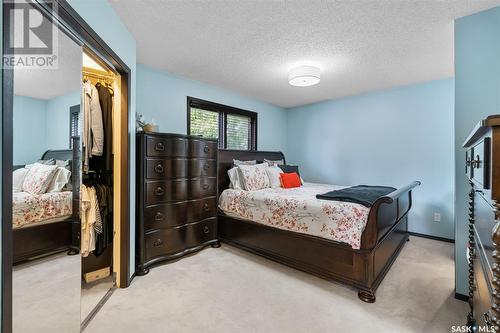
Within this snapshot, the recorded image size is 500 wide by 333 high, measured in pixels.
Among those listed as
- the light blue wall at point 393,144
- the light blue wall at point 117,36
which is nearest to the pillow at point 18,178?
the light blue wall at point 117,36

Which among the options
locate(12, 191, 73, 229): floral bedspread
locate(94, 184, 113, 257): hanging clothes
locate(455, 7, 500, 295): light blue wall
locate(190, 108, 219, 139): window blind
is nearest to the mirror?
locate(12, 191, 73, 229): floral bedspread

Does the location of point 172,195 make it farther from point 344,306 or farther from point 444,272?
point 444,272

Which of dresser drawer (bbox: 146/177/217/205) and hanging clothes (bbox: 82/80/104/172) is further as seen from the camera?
dresser drawer (bbox: 146/177/217/205)

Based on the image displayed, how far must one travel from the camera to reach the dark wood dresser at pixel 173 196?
2.32 metres

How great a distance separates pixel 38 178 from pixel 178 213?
4.95 ft

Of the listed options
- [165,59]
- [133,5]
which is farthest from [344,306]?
[165,59]

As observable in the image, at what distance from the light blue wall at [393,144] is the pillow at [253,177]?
5.82 ft

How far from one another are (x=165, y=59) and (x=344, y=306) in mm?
3212

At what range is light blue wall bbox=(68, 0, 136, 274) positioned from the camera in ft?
4.78

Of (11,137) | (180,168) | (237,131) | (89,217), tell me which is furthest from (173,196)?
(237,131)

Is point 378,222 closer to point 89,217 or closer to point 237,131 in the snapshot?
point 89,217

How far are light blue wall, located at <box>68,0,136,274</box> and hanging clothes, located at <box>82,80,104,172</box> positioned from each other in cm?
28

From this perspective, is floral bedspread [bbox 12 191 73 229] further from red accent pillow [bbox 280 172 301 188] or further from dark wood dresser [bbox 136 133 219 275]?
red accent pillow [bbox 280 172 301 188]

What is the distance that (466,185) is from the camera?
189 cm
